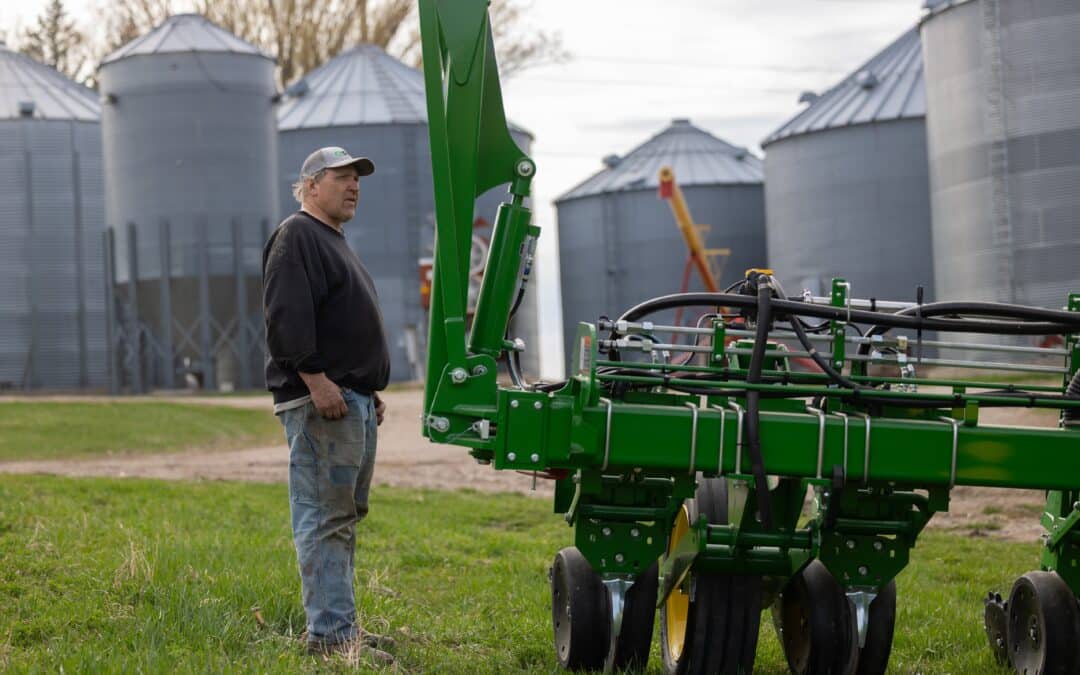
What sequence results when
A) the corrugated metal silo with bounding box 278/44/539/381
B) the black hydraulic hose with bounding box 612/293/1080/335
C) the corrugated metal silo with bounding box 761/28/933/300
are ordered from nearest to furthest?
the black hydraulic hose with bounding box 612/293/1080/335 < the corrugated metal silo with bounding box 761/28/933/300 < the corrugated metal silo with bounding box 278/44/539/381

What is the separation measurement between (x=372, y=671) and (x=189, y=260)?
32.1 metres

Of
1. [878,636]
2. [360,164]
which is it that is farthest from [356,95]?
[878,636]

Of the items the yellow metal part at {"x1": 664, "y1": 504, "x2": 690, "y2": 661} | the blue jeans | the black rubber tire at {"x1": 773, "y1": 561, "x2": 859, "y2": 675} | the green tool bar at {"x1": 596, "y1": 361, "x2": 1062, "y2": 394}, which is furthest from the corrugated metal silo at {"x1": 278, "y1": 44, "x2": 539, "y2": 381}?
the green tool bar at {"x1": 596, "y1": 361, "x2": 1062, "y2": 394}

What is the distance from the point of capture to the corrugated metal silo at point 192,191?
3628 cm

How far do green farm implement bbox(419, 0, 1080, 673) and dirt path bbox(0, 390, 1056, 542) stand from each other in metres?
6.14

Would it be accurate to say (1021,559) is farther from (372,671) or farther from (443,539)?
(372,671)

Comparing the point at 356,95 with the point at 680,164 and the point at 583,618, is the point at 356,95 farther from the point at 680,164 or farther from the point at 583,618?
the point at 583,618

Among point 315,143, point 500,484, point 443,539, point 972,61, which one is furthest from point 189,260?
point 443,539

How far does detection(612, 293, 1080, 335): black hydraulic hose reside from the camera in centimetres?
548

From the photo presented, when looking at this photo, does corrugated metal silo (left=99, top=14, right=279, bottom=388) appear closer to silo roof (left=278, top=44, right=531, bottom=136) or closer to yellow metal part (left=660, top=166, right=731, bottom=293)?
silo roof (left=278, top=44, right=531, bottom=136)

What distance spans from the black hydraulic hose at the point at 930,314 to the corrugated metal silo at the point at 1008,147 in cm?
2069

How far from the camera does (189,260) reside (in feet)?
120

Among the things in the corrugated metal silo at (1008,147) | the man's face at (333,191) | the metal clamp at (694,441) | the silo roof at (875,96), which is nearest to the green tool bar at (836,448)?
the metal clamp at (694,441)

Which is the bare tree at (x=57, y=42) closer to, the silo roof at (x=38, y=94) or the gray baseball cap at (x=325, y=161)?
the silo roof at (x=38, y=94)
